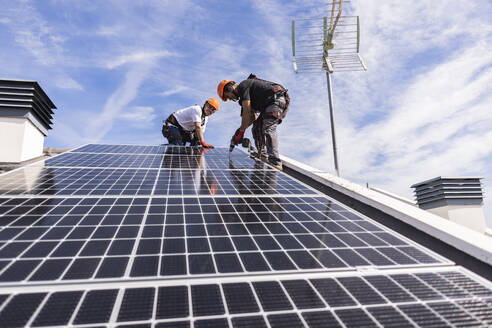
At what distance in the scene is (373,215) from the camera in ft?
12.2

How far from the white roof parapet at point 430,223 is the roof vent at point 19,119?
906 cm

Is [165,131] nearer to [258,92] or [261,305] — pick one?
[258,92]

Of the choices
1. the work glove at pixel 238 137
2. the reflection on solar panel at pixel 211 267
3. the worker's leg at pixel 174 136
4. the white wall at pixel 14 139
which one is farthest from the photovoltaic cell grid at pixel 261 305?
the worker's leg at pixel 174 136

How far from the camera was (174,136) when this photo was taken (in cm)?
1080

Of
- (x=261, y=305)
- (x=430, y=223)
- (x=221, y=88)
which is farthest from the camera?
(x=221, y=88)

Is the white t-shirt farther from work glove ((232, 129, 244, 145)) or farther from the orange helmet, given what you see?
the orange helmet

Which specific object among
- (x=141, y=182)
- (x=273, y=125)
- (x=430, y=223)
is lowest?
(x=430, y=223)

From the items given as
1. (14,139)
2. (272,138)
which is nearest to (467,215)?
(272,138)

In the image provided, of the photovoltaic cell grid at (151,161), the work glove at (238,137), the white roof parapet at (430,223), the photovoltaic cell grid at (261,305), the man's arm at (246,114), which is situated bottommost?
the photovoltaic cell grid at (261,305)

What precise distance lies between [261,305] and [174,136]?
9.86 meters

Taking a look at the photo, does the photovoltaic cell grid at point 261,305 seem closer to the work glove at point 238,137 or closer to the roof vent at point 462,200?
the work glove at point 238,137

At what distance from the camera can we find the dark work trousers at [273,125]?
6.99 meters

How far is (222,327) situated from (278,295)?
1.56ft

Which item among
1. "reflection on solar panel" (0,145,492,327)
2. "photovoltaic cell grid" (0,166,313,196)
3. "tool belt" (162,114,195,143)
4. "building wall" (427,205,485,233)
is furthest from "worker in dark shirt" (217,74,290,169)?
"building wall" (427,205,485,233)
